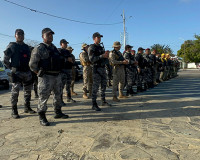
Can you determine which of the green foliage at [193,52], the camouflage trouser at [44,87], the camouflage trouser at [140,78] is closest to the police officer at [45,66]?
the camouflage trouser at [44,87]

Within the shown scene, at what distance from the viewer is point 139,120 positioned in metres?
3.64

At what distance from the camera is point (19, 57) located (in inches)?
152

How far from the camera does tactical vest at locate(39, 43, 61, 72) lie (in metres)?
3.35

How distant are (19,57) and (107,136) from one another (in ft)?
8.61

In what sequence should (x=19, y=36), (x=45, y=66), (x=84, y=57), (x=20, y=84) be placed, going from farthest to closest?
(x=84, y=57) → (x=20, y=84) → (x=19, y=36) → (x=45, y=66)

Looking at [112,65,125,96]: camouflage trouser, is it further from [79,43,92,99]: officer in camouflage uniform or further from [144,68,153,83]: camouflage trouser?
[144,68,153,83]: camouflage trouser

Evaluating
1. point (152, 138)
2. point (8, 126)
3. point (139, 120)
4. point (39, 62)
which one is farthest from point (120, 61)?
point (8, 126)

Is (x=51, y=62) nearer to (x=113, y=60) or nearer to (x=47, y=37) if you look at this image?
(x=47, y=37)

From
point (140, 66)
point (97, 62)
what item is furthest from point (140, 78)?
point (97, 62)

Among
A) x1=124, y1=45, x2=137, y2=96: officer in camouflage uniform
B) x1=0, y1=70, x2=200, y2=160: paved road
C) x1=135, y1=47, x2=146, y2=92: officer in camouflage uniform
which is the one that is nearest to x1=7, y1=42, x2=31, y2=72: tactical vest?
x1=0, y1=70, x2=200, y2=160: paved road

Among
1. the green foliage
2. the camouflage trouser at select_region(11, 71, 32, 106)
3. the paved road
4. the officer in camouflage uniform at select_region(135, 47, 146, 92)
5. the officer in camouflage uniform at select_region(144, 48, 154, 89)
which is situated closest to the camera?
the paved road

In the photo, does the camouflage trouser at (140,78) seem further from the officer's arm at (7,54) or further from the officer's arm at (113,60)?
the officer's arm at (7,54)

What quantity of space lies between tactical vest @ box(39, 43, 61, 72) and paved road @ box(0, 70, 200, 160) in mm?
1149

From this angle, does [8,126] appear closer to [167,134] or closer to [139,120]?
[139,120]
